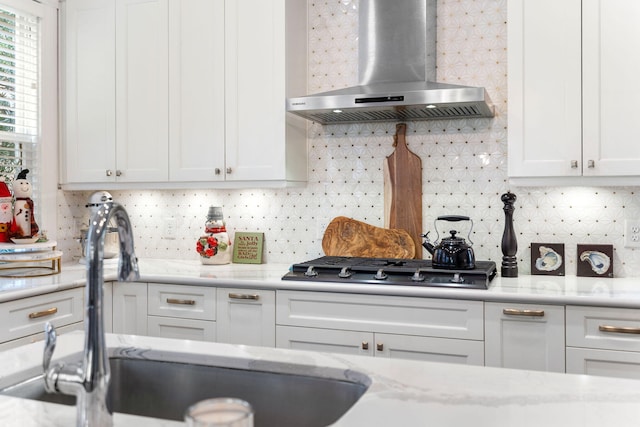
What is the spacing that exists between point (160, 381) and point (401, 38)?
2.24 metres

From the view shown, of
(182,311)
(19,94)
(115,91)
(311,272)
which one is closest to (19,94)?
(19,94)

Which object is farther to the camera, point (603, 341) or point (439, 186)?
point (439, 186)

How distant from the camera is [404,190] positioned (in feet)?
10.8

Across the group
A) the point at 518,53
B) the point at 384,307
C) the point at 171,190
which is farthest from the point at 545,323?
the point at 171,190

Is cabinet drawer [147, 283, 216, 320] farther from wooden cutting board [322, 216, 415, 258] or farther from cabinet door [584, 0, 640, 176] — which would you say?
cabinet door [584, 0, 640, 176]

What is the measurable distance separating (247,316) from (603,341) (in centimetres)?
158

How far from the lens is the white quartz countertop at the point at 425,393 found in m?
1.04

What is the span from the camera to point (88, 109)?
363 centimetres

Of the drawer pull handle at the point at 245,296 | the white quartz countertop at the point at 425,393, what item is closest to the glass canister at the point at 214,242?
the drawer pull handle at the point at 245,296

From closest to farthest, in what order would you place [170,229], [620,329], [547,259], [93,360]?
1. [93,360]
2. [620,329]
3. [547,259]
4. [170,229]

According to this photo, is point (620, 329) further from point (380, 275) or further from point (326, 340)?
point (326, 340)

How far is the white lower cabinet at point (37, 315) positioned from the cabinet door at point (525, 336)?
1985 millimetres

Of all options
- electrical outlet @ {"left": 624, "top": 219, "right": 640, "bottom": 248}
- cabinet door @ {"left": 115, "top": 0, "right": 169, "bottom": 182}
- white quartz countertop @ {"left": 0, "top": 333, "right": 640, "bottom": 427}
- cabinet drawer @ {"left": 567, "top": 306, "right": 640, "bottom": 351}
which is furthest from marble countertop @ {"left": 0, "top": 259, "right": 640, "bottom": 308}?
white quartz countertop @ {"left": 0, "top": 333, "right": 640, "bottom": 427}

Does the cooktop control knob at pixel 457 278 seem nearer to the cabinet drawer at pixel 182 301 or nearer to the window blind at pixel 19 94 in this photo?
the cabinet drawer at pixel 182 301
